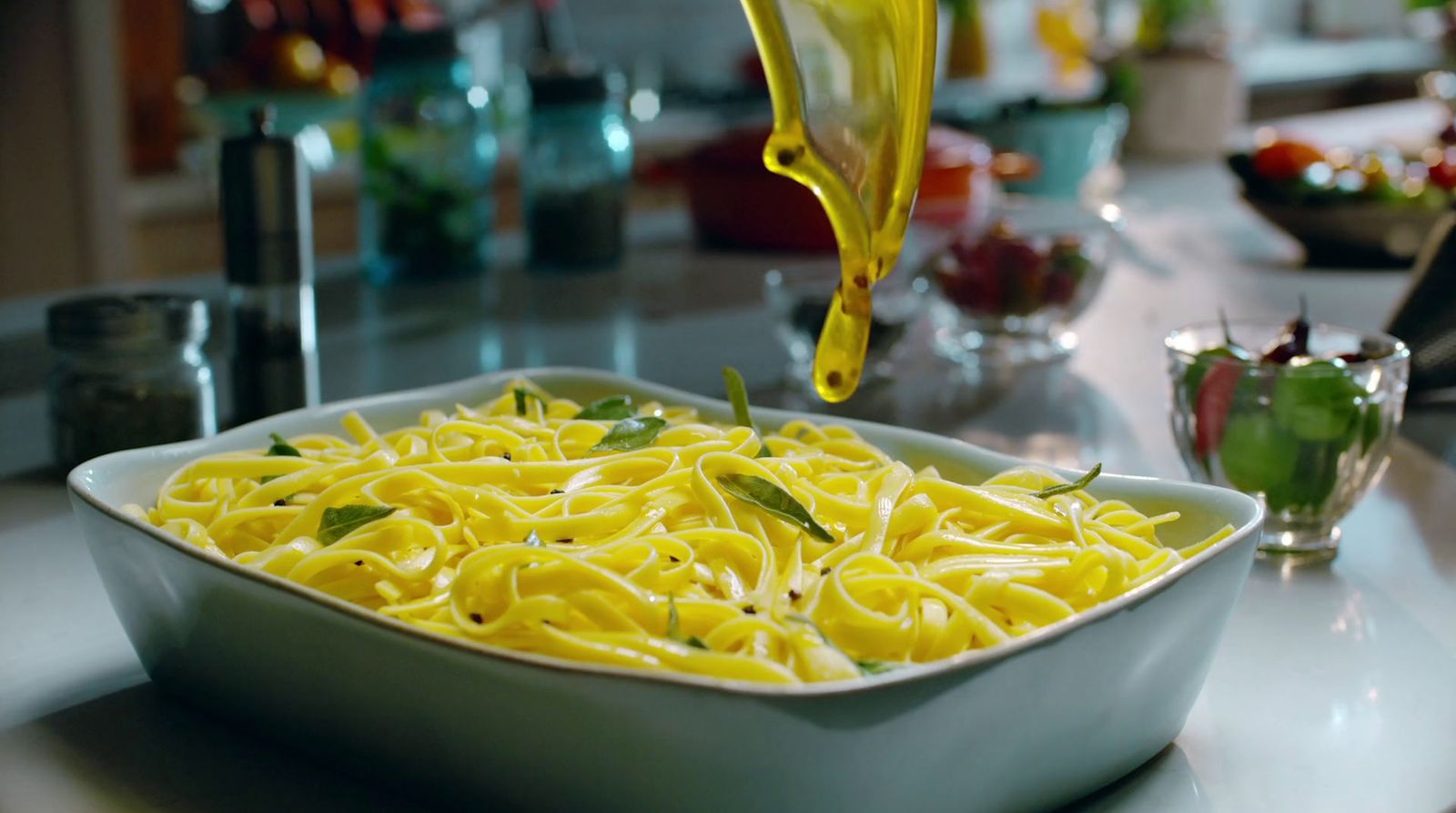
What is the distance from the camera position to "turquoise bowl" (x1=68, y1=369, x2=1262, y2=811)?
1.86 ft

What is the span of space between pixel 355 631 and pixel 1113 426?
0.89 meters

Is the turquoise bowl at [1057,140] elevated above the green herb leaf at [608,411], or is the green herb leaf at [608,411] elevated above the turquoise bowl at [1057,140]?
the turquoise bowl at [1057,140]

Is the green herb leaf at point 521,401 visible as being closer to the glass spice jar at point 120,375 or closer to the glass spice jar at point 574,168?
the glass spice jar at point 120,375

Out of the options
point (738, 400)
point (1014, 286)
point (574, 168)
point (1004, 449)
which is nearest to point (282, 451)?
point (738, 400)

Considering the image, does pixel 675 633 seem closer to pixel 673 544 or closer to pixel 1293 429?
pixel 673 544

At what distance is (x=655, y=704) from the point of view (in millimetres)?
562

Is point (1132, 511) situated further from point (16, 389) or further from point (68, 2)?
point (68, 2)

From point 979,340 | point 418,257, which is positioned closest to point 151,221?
point 418,257

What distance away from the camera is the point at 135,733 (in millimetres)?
749

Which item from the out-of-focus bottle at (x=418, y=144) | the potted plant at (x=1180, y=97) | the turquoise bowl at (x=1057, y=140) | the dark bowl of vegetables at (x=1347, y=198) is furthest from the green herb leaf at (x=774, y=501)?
the potted plant at (x=1180, y=97)

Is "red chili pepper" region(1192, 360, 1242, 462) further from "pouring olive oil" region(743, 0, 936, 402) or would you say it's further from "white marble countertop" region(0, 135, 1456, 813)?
"pouring olive oil" region(743, 0, 936, 402)

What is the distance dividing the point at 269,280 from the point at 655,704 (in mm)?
863

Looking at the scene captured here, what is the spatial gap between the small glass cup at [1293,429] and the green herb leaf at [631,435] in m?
0.41

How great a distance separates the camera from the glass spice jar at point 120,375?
1.16 meters
